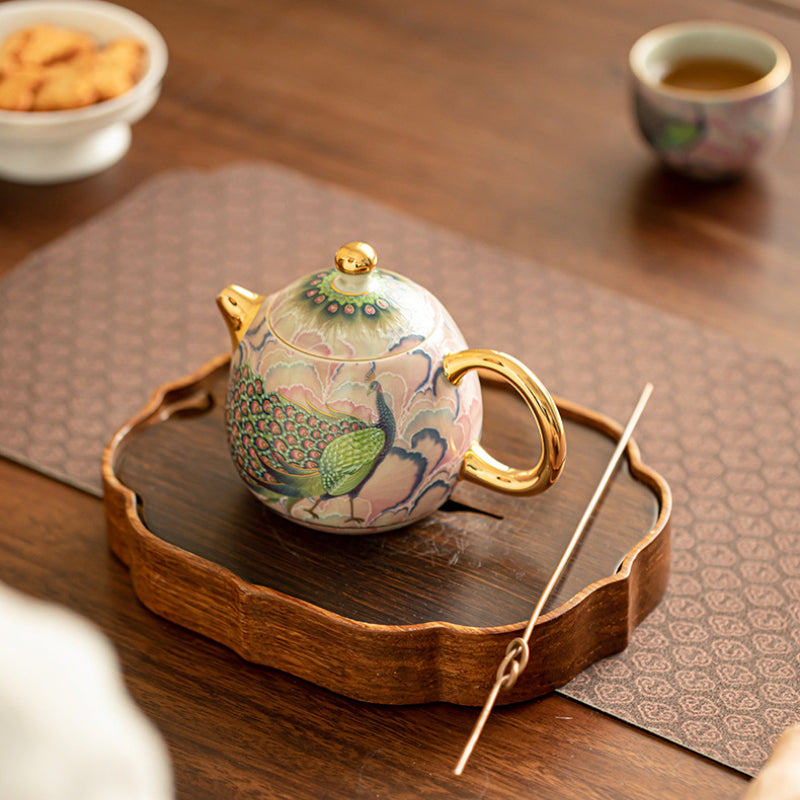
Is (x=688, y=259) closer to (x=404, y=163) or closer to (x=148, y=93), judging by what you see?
(x=404, y=163)

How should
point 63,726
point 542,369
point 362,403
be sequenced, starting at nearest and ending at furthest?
point 63,726 < point 362,403 < point 542,369

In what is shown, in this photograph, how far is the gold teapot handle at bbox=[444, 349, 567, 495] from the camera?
1.98 feet

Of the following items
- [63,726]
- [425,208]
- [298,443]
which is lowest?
[425,208]

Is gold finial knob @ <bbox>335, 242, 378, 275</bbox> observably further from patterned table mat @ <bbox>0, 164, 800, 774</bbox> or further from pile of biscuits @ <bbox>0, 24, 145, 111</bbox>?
pile of biscuits @ <bbox>0, 24, 145, 111</bbox>

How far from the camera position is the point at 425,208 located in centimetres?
110

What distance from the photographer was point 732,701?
64 centimetres

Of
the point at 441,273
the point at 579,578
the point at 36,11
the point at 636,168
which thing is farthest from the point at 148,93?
the point at 579,578

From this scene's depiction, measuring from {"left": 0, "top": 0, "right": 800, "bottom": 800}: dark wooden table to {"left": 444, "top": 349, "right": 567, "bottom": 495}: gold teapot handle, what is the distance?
4.9 inches

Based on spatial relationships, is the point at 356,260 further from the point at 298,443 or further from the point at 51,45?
the point at 51,45

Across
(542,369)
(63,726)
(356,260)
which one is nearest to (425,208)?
(542,369)

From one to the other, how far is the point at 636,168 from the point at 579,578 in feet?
2.05

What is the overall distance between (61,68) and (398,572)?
0.66 m

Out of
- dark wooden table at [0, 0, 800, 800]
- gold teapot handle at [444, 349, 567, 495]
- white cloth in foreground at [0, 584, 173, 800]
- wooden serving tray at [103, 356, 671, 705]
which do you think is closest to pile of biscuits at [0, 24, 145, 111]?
dark wooden table at [0, 0, 800, 800]

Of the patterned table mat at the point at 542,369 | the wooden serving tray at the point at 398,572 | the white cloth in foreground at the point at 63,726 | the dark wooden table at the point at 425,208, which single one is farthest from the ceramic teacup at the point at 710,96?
the white cloth in foreground at the point at 63,726
